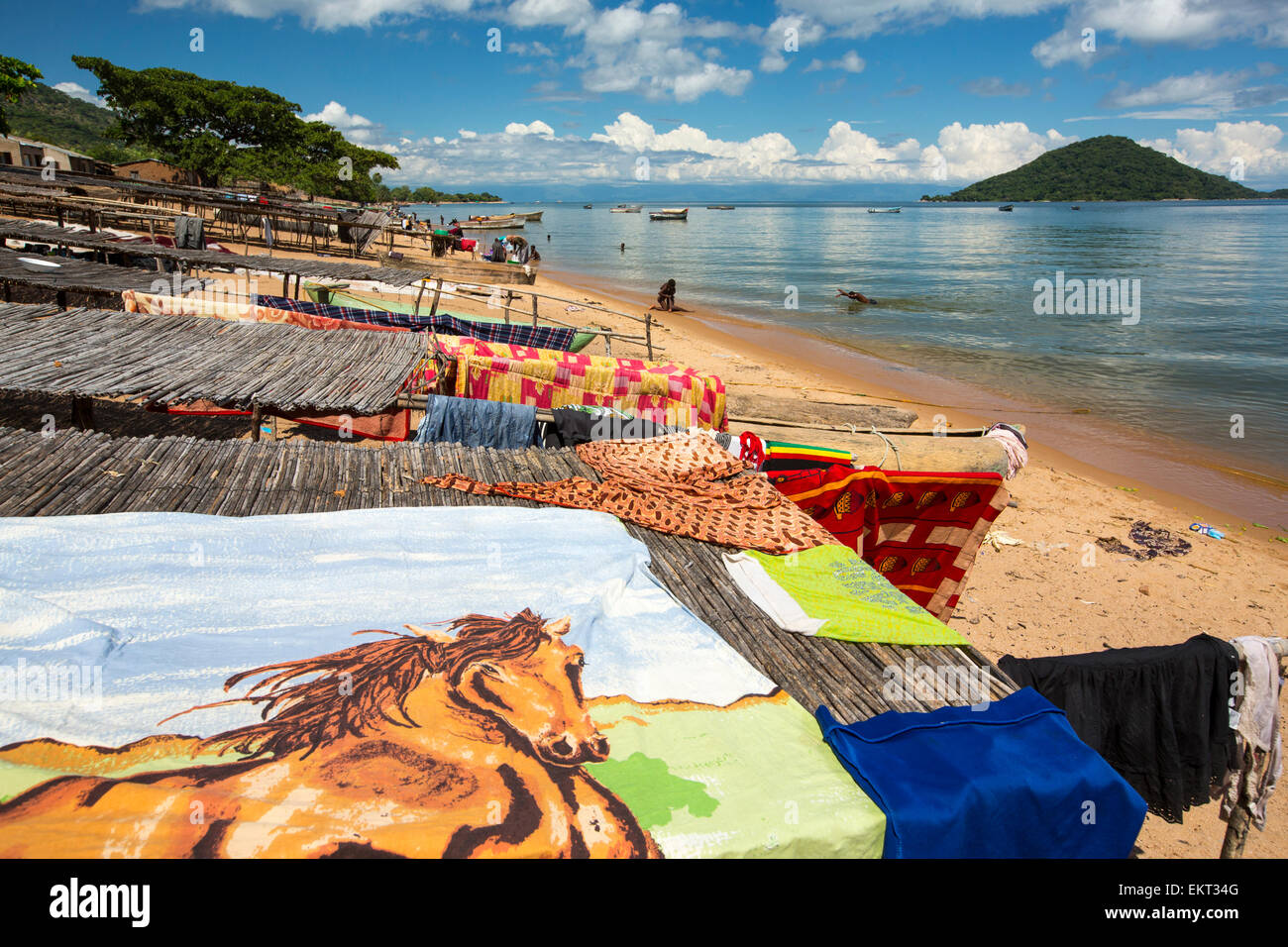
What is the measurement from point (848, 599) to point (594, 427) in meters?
3.68

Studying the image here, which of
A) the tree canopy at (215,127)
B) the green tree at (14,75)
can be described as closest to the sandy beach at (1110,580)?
the green tree at (14,75)

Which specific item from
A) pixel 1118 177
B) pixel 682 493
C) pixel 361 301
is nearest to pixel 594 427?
pixel 682 493

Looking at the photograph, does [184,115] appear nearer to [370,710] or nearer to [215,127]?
[215,127]

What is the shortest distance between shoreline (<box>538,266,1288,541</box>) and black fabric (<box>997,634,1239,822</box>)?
9.54 m

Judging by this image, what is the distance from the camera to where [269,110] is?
149 feet

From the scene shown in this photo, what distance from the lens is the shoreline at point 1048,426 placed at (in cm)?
1201

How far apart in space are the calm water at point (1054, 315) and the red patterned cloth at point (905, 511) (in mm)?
11406

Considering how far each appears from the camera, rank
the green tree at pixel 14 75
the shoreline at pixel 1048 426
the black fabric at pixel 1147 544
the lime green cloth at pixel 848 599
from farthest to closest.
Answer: the green tree at pixel 14 75 < the shoreline at pixel 1048 426 < the black fabric at pixel 1147 544 < the lime green cloth at pixel 848 599

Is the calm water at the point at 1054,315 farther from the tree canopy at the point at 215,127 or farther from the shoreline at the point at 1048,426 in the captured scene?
the tree canopy at the point at 215,127

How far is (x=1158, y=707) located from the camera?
3750 mm

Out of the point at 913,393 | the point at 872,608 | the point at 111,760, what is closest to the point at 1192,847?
the point at 872,608
